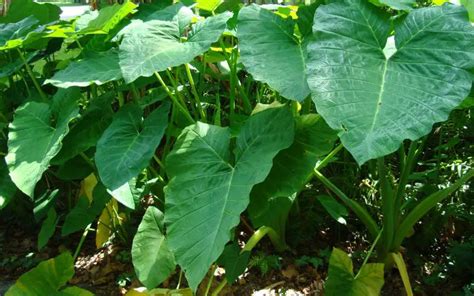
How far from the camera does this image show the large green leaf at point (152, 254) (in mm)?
1366

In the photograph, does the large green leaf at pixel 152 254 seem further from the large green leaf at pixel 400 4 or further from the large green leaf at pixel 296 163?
the large green leaf at pixel 400 4

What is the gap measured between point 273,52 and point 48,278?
0.84 metres

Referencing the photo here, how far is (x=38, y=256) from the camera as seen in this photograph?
1.97 meters

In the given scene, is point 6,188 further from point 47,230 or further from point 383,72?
point 383,72

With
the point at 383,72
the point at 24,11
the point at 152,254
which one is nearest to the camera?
the point at 383,72

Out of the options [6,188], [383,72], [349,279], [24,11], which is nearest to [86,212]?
[6,188]

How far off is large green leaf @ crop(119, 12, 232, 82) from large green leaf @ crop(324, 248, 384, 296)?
2.08ft

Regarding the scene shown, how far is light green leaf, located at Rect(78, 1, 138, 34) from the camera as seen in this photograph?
1.70 m

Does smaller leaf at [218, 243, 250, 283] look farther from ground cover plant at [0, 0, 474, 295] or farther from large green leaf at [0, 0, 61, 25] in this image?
large green leaf at [0, 0, 61, 25]

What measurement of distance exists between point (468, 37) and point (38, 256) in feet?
5.21

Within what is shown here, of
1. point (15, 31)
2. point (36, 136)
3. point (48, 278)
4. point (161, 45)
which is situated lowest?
point (48, 278)

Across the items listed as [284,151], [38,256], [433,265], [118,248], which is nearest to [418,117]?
[284,151]

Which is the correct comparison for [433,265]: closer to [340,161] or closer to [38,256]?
[340,161]

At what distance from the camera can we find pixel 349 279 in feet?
4.56
